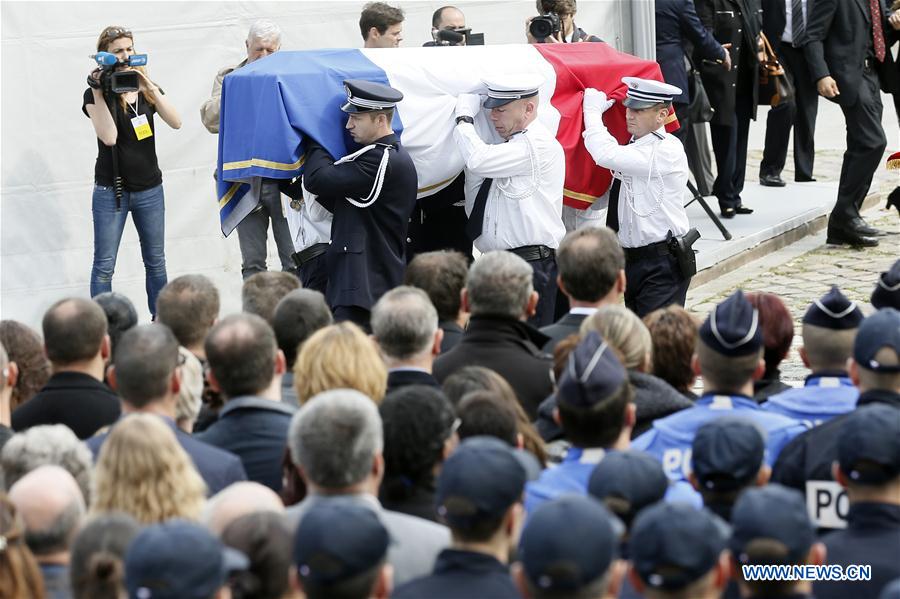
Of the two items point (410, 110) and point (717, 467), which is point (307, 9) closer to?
point (410, 110)

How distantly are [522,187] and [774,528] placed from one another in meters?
4.11

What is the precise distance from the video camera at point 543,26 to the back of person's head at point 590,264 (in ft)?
9.50

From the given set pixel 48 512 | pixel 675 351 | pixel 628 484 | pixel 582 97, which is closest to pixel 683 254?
pixel 582 97

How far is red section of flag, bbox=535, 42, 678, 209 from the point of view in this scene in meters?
7.23

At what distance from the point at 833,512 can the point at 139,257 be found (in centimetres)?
568

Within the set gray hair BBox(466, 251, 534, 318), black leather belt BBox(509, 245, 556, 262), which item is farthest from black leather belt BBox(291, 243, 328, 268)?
gray hair BBox(466, 251, 534, 318)

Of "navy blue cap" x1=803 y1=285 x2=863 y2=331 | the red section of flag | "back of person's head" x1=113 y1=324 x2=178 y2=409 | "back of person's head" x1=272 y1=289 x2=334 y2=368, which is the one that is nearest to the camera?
"back of person's head" x1=113 y1=324 x2=178 y2=409

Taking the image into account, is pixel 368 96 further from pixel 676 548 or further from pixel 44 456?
pixel 676 548

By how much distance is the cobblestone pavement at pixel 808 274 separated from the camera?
29.1ft

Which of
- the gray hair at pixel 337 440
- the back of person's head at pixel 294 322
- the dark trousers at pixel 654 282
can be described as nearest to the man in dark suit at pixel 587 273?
the back of person's head at pixel 294 322

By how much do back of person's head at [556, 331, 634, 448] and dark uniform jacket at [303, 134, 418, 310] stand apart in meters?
2.92

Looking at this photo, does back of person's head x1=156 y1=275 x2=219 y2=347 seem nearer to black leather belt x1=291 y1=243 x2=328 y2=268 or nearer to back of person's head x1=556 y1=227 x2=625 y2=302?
back of person's head x1=556 y1=227 x2=625 y2=302

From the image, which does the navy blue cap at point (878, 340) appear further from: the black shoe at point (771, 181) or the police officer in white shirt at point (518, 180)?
the black shoe at point (771, 181)

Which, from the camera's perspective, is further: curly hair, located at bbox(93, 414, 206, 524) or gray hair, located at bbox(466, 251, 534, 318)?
gray hair, located at bbox(466, 251, 534, 318)
